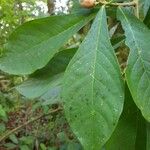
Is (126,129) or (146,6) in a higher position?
(146,6)

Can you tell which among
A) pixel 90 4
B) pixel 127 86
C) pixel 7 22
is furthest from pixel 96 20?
pixel 7 22

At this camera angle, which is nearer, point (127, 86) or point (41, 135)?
point (127, 86)

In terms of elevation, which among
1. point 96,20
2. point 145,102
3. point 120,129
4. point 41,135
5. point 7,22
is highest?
point 96,20

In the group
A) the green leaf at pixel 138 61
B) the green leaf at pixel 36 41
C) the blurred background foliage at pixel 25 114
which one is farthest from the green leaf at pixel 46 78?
the blurred background foliage at pixel 25 114

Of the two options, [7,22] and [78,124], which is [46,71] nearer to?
[78,124]

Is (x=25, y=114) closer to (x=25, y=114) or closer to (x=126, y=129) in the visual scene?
(x=25, y=114)

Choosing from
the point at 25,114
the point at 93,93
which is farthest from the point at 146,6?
the point at 25,114

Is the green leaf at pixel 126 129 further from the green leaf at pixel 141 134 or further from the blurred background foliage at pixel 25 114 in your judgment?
the blurred background foliage at pixel 25 114
